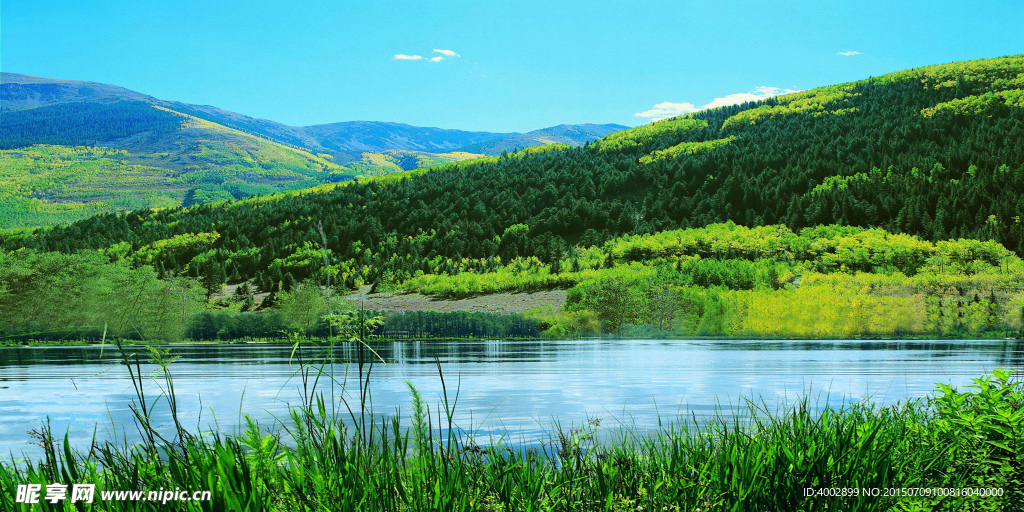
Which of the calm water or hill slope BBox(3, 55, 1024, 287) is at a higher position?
hill slope BBox(3, 55, 1024, 287)

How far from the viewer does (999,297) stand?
54250 millimetres

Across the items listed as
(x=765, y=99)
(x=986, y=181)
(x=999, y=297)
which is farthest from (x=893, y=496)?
(x=765, y=99)

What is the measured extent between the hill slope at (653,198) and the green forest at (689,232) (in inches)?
15.0

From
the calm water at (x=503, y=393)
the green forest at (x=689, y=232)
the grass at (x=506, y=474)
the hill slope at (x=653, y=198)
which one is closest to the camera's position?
the grass at (x=506, y=474)

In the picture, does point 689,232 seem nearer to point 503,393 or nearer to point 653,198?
point 653,198

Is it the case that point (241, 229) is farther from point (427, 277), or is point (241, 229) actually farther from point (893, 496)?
point (893, 496)

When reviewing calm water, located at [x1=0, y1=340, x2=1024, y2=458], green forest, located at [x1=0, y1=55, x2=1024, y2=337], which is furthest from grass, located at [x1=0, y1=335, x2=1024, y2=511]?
green forest, located at [x1=0, y1=55, x2=1024, y2=337]

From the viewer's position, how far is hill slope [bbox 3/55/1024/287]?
76.6m

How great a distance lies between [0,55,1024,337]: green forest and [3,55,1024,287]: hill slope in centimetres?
38

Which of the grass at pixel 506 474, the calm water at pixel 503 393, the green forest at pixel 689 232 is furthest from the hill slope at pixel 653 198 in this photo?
the grass at pixel 506 474

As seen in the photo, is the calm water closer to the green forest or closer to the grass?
the grass

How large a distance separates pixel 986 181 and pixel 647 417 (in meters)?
91.0

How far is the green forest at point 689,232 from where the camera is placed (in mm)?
53781

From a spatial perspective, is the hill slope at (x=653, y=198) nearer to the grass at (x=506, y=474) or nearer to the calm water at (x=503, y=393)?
the calm water at (x=503, y=393)
